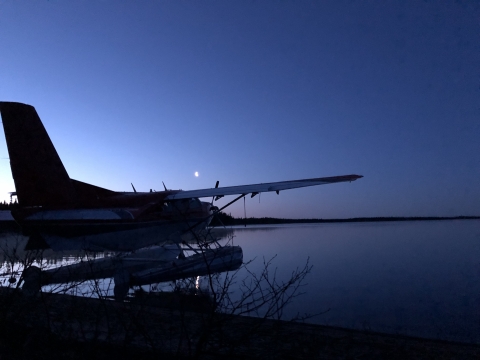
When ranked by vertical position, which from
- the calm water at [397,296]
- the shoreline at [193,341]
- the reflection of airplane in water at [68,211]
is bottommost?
the calm water at [397,296]

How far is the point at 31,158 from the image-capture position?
7.77m

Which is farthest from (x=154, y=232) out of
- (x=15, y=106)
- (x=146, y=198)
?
(x=15, y=106)

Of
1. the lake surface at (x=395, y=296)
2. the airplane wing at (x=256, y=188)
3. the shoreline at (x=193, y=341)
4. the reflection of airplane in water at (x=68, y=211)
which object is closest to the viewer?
the shoreline at (x=193, y=341)

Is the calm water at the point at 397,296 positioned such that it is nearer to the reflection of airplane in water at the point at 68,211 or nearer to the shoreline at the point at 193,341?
the shoreline at the point at 193,341

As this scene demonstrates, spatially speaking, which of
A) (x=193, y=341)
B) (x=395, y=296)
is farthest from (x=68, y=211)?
(x=395, y=296)

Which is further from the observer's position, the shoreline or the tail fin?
the tail fin

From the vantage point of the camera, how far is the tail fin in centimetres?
762

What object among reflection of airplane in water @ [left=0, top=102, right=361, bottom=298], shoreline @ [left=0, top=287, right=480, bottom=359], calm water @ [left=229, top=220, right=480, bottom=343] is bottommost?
calm water @ [left=229, top=220, right=480, bottom=343]

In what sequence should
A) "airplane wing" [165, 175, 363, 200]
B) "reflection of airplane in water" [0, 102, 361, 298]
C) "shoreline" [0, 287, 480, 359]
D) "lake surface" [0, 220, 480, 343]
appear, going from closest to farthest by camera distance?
"shoreline" [0, 287, 480, 359]
"lake surface" [0, 220, 480, 343]
"reflection of airplane in water" [0, 102, 361, 298]
"airplane wing" [165, 175, 363, 200]

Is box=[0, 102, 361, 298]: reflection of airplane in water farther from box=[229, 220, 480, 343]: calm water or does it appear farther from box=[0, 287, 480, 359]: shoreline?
box=[0, 287, 480, 359]: shoreline

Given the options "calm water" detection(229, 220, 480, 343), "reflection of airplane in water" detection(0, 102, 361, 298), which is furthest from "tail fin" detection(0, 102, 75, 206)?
"calm water" detection(229, 220, 480, 343)

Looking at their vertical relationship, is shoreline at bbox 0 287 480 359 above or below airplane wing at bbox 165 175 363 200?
below

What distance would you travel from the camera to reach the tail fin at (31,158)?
7625mm

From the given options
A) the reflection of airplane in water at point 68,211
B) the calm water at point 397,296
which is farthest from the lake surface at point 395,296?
the reflection of airplane in water at point 68,211
